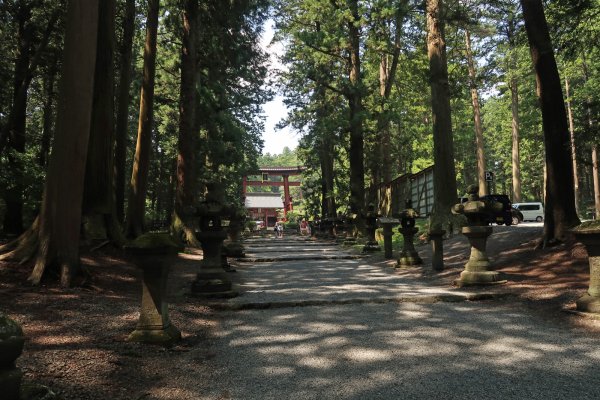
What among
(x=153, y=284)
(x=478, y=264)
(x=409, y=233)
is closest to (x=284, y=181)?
(x=409, y=233)

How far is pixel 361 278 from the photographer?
9266 millimetres

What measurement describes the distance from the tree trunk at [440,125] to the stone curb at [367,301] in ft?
23.5

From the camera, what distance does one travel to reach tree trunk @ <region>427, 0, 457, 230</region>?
13.5 meters

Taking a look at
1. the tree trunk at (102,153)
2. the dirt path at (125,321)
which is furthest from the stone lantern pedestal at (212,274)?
the tree trunk at (102,153)

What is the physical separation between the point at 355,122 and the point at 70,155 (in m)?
13.4

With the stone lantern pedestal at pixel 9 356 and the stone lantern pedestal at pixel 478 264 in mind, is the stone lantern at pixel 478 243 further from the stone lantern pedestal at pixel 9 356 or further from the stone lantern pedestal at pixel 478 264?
the stone lantern pedestal at pixel 9 356

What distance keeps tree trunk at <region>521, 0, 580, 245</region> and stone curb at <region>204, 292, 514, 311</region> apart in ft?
12.0

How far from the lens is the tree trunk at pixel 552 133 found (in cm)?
914

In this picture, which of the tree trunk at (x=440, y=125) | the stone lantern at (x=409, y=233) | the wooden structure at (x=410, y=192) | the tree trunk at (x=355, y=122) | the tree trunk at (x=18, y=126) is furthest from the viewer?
the tree trunk at (x=355, y=122)

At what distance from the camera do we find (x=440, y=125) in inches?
548

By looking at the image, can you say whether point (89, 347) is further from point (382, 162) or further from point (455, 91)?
point (382, 162)

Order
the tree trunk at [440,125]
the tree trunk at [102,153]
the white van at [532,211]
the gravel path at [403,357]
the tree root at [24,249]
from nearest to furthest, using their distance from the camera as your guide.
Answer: the gravel path at [403,357] < the tree root at [24,249] < the tree trunk at [102,153] < the tree trunk at [440,125] < the white van at [532,211]

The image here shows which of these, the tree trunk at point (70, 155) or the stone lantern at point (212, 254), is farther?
the stone lantern at point (212, 254)

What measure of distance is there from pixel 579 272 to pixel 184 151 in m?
11.8
